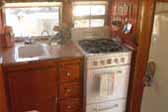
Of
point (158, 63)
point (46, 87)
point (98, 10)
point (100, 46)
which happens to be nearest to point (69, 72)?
point (46, 87)

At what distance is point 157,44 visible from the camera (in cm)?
215

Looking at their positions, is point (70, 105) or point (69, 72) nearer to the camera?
point (69, 72)

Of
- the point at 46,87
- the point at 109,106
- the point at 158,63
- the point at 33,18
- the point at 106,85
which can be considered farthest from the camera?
the point at 33,18

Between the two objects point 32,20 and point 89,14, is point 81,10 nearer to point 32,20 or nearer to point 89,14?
point 89,14

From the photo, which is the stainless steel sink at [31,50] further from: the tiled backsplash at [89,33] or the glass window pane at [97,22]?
the glass window pane at [97,22]

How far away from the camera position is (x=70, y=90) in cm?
239

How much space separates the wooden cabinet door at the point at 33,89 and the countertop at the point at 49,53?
12 centimetres

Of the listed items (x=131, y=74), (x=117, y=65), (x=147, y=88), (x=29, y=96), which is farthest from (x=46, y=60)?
(x=147, y=88)

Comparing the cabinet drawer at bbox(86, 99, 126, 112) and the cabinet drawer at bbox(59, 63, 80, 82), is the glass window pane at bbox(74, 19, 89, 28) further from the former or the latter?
the cabinet drawer at bbox(86, 99, 126, 112)

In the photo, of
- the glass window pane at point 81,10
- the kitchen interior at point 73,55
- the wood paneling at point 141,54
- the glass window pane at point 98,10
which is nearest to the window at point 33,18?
the kitchen interior at point 73,55

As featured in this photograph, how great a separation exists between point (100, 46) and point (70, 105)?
2.63ft

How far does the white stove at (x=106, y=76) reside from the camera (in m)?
2.33

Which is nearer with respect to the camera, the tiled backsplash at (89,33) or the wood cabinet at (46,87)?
the wood cabinet at (46,87)

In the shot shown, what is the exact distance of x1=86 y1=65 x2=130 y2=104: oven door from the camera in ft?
7.71
